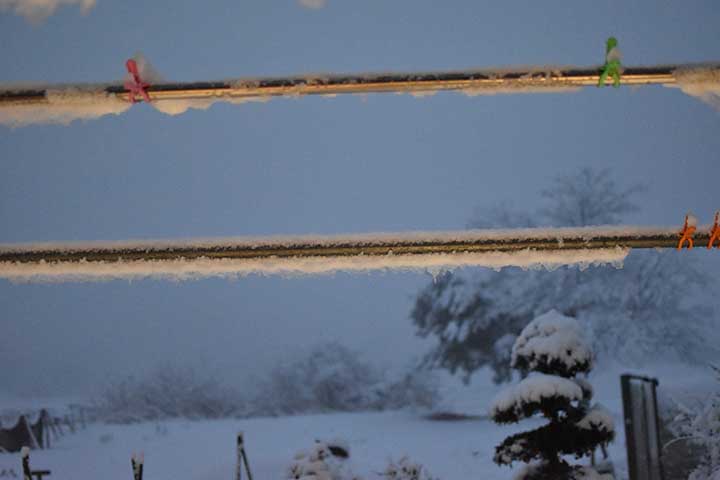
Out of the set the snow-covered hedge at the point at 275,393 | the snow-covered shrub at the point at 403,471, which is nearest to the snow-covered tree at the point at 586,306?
the snow-covered hedge at the point at 275,393

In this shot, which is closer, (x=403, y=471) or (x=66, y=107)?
(x=66, y=107)

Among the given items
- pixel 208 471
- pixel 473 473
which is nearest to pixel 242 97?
→ pixel 473 473

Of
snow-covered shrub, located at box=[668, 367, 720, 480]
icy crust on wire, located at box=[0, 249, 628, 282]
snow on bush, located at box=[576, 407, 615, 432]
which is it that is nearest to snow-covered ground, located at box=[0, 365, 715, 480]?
snow-covered shrub, located at box=[668, 367, 720, 480]

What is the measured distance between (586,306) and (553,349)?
5572mm

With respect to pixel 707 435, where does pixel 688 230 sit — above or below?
below

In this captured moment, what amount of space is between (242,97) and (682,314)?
27.0 ft

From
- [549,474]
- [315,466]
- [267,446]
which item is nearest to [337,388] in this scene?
[267,446]

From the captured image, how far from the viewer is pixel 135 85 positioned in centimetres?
85

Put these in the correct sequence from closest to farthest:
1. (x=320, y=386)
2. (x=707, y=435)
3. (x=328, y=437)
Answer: (x=707, y=435) → (x=328, y=437) → (x=320, y=386)

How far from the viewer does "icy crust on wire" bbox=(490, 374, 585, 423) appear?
2.81 metres

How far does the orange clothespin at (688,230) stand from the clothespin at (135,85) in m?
0.72

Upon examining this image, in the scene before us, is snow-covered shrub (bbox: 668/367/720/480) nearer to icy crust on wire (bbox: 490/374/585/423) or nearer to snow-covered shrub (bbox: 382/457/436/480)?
icy crust on wire (bbox: 490/374/585/423)

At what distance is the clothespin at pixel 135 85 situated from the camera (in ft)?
2.79

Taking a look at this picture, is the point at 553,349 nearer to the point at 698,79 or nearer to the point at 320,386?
the point at 698,79
